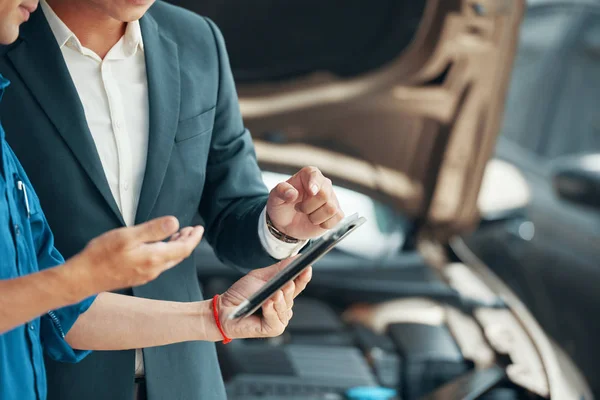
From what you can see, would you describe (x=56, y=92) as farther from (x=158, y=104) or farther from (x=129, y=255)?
(x=129, y=255)

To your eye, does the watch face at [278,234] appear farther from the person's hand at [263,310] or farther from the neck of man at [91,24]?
the neck of man at [91,24]

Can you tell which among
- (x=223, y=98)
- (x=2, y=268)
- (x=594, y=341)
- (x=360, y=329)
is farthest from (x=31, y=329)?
(x=594, y=341)

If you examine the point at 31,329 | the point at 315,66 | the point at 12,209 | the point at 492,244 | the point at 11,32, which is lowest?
the point at 492,244

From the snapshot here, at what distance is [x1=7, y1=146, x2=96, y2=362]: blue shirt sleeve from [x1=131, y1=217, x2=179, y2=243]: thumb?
0.16m

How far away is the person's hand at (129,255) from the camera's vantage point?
0.62 meters

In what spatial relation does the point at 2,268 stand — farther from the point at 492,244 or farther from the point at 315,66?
A: the point at 492,244

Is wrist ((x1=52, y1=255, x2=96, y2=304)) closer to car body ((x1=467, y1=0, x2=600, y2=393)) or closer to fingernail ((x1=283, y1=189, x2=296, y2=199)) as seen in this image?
fingernail ((x1=283, y1=189, x2=296, y2=199))

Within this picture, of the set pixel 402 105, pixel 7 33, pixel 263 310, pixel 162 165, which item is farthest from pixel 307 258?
pixel 402 105

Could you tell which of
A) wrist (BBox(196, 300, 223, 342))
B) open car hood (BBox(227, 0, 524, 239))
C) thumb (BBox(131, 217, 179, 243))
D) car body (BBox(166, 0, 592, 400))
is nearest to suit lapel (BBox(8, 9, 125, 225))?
wrist (BBox(196, 300, 223, 342))

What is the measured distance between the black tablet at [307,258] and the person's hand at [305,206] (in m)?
0.09

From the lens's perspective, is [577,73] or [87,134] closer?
[87,134]

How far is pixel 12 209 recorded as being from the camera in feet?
2.39

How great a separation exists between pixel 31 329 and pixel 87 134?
0.63 feet

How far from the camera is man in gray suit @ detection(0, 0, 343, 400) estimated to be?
0.84 metres
